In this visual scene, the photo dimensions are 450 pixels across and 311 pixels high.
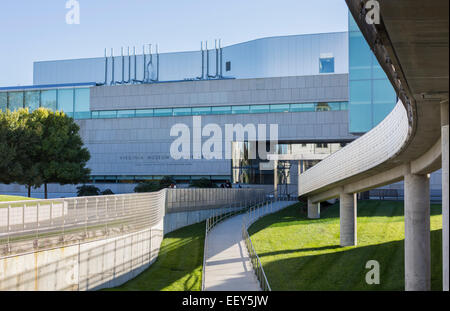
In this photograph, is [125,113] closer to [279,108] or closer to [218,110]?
[218,110]

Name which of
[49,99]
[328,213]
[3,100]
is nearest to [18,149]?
[328,213]

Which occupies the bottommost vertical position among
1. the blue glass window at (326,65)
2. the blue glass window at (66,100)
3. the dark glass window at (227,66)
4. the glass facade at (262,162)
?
the glass facade at (262,162)

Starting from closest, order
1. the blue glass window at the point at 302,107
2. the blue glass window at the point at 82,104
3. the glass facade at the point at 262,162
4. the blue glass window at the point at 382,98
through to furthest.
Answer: the blue glass window at the point at 382,98 < the blue glass window at the point at 302,107 < the glass facade at the point at 262,162 < the blue glass window at the point at 82,104

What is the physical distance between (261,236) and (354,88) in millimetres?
23401

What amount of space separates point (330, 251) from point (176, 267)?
301 inches

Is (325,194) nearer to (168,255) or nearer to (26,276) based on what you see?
(168,255)

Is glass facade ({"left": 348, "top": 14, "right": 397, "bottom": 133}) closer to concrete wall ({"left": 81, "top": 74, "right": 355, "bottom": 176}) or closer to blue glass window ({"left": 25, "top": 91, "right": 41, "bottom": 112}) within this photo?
concrete wall ({"left": 81, "top": 74, "right": 355, "bottom": 176})

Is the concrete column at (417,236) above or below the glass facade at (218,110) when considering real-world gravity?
below

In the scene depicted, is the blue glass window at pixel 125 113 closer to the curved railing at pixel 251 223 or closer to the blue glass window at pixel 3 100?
the blue glass window at pixel 3 100

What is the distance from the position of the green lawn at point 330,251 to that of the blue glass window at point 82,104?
34073mm

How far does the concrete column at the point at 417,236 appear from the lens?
18.0m

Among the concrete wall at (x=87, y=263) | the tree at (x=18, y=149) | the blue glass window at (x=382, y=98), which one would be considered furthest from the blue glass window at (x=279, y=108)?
the concrete wall at (x=87, y=263)

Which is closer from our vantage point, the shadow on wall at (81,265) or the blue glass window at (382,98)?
the shadow on wall at (81,265)

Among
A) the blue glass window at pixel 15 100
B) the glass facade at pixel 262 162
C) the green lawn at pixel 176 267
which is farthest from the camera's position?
the blue glass window at pixel 15 100
